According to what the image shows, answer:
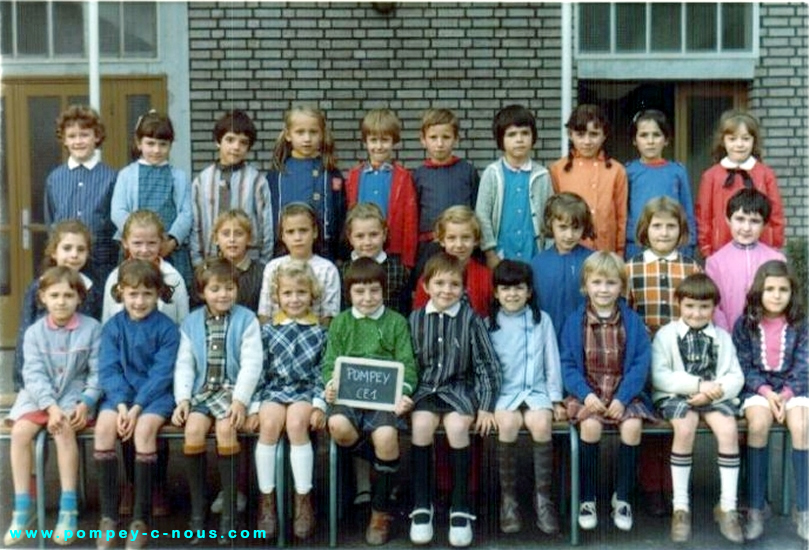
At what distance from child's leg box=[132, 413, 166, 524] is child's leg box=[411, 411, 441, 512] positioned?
106 centimetres

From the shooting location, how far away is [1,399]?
5.26 m

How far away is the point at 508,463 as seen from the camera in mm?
4852

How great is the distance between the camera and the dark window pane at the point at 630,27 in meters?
7.84

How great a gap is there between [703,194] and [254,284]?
2.19 meters

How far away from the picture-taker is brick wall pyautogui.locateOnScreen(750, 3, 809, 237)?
7793 millimetres

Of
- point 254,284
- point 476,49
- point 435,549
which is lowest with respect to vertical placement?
point 435,549

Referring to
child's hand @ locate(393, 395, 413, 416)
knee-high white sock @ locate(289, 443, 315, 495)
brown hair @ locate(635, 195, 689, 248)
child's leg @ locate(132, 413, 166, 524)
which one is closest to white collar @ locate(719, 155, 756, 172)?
brown hair @ locate(635, 195, 689, 248)

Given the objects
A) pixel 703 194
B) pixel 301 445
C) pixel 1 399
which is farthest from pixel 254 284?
pixel 703 194

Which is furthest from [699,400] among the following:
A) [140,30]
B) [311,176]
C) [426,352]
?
[140,30]

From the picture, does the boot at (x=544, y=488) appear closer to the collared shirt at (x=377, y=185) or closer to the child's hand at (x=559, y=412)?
the child's hand at (x=559, y=412)

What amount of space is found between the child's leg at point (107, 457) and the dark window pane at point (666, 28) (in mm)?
4753

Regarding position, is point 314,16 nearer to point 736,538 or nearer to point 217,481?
point 217,481

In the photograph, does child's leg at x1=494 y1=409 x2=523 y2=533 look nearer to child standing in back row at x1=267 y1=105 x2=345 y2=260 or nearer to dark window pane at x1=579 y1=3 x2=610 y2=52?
child standing in back row at x1=267 y1=105 x2=345 y2=260

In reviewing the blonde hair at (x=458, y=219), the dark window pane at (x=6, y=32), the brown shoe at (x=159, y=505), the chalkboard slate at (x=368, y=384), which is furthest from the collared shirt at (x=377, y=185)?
the dark window pane at (x=6, y=32)
